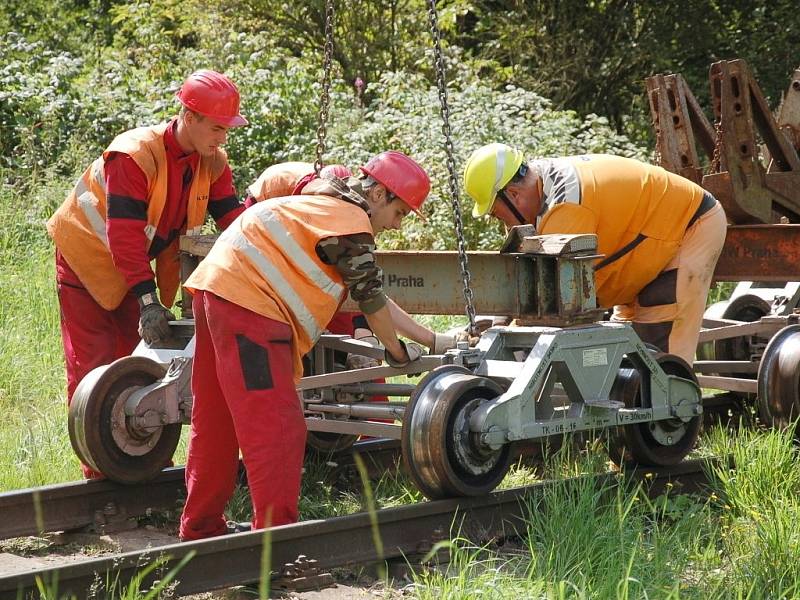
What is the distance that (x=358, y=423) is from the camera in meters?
5.93

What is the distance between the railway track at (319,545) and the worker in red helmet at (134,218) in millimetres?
1807

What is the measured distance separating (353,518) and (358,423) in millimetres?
1055

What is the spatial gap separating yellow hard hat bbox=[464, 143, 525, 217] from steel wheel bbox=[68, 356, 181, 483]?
1870mm

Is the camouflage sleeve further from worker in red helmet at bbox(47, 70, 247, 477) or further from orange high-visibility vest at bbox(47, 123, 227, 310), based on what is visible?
orange high-visibility vest at bbox(47, 123, 227, 310)

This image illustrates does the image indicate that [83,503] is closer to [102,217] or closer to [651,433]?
[102,217]

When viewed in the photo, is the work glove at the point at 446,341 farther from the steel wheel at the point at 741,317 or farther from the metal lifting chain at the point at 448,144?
the steel wheel at the point at 741,317

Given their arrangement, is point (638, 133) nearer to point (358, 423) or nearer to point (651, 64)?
point (651, 64)

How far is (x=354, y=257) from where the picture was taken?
471cm

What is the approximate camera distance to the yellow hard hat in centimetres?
604

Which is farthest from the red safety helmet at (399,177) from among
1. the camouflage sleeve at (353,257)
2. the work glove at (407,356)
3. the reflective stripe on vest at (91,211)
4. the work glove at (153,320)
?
the reflective stripe on vest at (91,211)

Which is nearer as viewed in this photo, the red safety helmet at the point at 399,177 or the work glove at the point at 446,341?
the red safety helmet at the point at 399,177

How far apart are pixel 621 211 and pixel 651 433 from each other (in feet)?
3.77

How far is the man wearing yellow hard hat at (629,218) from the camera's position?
6.04m

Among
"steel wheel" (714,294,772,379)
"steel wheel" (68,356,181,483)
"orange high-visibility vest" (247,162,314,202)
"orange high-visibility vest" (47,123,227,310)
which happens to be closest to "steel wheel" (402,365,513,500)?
"steel wheel" (68,356,181,483)
